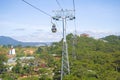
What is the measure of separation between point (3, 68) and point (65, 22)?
1303 inches

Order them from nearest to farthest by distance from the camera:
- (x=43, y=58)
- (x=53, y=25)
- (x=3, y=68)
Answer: (x=53, y=25)
(x=3, y=68)
(x=43, y=58)

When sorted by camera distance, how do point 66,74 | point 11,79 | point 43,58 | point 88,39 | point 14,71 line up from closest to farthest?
point 66,74
point 11,79
point 14,71
point 43,58
point 88,39

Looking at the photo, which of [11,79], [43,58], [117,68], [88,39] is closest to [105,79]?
[117,68]

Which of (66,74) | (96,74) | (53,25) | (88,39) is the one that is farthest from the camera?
(88,39)

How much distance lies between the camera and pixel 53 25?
61.2 ft

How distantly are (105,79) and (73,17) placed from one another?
27.8 ft

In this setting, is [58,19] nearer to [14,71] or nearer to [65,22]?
[65,22]

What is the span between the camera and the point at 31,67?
5047 cm

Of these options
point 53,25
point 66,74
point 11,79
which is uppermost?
point 53,25

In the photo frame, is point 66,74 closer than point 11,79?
Yes

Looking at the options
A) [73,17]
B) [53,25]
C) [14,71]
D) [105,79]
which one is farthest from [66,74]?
[14,71]

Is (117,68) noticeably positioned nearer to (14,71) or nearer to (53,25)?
(14,71)

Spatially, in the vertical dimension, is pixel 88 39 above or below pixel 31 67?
above

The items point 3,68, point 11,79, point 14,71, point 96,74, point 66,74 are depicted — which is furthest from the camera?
point 3,68
